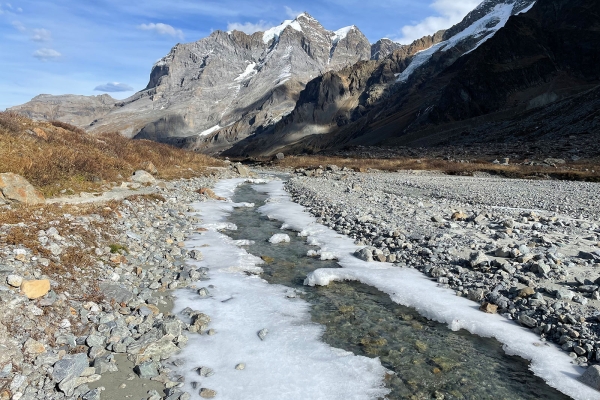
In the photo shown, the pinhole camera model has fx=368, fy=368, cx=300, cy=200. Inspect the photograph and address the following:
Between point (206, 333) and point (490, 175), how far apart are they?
38.4m

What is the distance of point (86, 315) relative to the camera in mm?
7258

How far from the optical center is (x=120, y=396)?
5707mm

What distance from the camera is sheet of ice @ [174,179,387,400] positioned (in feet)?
20.3

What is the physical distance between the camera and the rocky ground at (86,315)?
5.72 meters

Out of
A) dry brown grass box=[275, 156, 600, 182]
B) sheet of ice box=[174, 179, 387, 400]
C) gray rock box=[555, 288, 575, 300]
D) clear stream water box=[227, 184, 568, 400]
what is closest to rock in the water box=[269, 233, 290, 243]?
clear stream water box=[227, 184, 568, 400]

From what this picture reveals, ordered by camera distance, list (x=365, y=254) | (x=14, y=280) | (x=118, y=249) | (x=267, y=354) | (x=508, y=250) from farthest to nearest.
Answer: (x=365, y=254)
(x=508, y=250)
(x=118, y=249)
(x=267, y=354)
(x=14, y=280)

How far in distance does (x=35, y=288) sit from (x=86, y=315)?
1.04 metres

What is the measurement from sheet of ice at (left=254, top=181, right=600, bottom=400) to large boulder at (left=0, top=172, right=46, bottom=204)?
387 inches

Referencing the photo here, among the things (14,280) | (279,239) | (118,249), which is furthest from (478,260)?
(14,280)

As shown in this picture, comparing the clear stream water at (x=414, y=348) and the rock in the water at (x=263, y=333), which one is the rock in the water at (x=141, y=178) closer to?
the clear stream water at (x=414, y=348)

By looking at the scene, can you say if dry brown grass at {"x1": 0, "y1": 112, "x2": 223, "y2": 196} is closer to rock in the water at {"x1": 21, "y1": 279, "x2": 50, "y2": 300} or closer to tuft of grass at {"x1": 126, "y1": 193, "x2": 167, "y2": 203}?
tuft of grass at {"x1": 126, "y1": 193, "x2": 167, "y2": 203}

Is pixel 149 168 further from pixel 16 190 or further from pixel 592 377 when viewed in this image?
pixel 592 377

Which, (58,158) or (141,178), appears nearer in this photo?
(58,158)

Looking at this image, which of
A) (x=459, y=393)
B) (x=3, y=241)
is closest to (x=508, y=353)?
(x=459, y=393)
